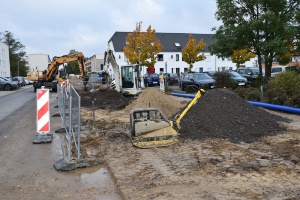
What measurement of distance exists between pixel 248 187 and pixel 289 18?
17.7m

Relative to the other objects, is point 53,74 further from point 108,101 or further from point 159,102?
point 159,102

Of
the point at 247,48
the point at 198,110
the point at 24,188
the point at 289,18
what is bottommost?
the point at 24,188

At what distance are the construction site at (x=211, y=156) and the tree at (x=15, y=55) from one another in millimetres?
83343

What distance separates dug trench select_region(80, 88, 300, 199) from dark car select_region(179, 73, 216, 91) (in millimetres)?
11271

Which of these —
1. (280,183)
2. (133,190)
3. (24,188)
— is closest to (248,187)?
(280,183)

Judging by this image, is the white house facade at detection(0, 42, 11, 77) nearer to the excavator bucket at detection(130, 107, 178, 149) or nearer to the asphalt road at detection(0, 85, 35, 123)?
the asphalt road at detection(0, 85, 35, 123)

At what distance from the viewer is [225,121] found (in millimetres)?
9008

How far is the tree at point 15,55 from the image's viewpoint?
86.9m

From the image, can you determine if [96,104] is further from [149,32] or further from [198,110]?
[149,32]

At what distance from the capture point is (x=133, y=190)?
193 inches

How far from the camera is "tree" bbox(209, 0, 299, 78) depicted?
18.7m

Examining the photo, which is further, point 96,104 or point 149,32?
point 149,32

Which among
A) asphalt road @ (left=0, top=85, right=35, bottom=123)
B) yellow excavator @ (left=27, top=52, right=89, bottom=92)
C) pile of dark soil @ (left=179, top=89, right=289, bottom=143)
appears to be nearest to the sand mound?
pile of dark soil @ (left=179, top=89, right=289, bottom=143)

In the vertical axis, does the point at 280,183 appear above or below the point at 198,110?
below
